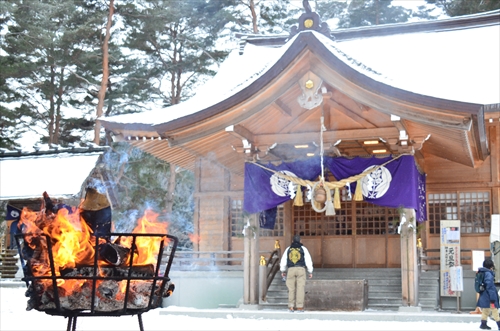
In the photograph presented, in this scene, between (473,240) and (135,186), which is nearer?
(473,240)

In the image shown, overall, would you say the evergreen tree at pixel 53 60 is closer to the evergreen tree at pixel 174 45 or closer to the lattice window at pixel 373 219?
the evergreen tree at pixel 174 45

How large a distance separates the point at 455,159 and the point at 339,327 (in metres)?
6.14

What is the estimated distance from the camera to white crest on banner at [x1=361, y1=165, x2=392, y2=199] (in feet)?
43.5

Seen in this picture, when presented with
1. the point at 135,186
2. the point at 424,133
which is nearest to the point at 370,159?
the point at 424,133

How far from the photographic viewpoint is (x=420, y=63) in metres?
18.7

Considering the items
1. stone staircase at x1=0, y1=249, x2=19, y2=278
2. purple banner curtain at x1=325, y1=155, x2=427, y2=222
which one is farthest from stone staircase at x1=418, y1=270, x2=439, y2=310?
stone staircase at x1=0, y1=249, x2=19, y2=278

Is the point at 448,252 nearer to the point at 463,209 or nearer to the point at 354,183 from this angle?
the point at 354,183

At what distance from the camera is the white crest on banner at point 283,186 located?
13758 millimetres

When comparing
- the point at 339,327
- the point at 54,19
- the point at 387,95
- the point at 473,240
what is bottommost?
the point at 339,327

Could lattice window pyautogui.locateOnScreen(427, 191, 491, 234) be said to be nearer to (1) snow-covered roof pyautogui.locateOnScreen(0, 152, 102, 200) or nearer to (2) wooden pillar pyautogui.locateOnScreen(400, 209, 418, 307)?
(2) wooden pillar pyautogui.locateOnScreen(400, 209, 418, 307)

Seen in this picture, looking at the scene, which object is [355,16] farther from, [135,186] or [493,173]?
[493,173]

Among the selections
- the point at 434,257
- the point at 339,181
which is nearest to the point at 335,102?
the point at 339,181

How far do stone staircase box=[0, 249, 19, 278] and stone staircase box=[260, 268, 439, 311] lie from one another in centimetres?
1051

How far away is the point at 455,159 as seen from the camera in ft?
50.8
